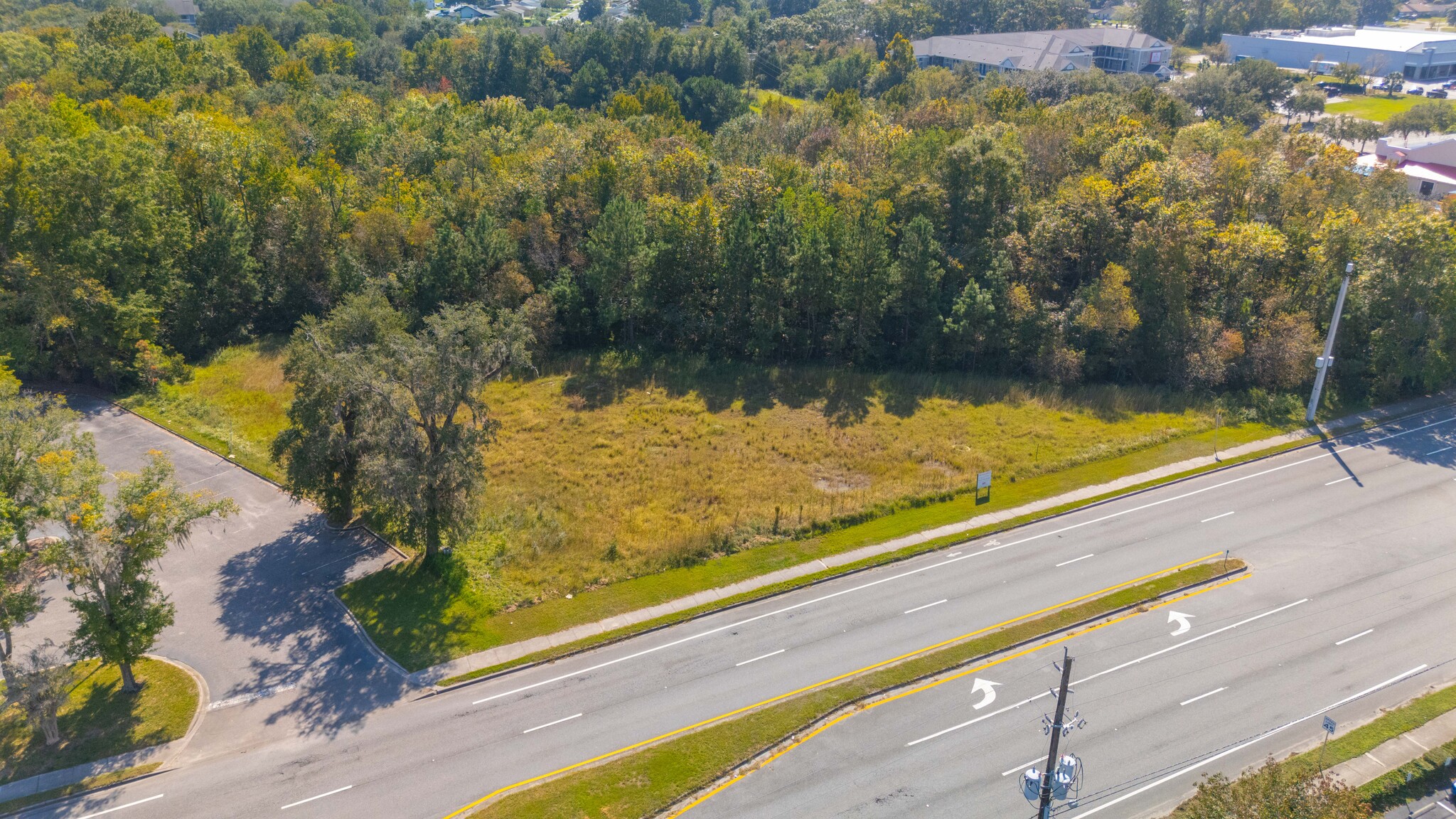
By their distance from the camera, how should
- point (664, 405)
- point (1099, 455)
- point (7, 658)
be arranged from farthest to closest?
point (664, 405)
point (1099, 455)
point (7, 658)

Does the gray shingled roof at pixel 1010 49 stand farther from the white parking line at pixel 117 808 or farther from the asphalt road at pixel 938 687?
the white parking line at pixel 117 808

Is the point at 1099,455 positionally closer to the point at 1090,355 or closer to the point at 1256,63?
the point at 1090,355

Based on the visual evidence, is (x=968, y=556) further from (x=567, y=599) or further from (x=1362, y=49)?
(x=1362, y=49)

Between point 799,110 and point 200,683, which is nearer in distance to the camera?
point 200,683

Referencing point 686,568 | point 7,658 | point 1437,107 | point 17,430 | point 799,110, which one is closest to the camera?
point 7,658

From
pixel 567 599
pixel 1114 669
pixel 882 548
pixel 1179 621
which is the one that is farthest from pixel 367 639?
pixel 1179 621

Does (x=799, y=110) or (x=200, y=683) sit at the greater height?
(x=799, y=110)

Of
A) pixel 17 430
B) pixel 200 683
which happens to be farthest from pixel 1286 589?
pixel 17 430

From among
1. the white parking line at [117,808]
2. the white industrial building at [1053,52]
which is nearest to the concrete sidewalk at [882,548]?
the white parking line at [117,808]

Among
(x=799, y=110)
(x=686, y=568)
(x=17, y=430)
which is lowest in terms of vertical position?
(x=686, y=568)
